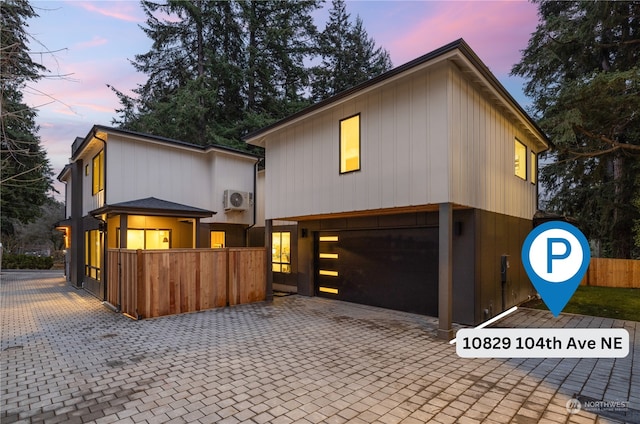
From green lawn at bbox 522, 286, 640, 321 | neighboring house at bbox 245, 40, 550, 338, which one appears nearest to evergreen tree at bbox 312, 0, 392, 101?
neighboring house at bbox 245, 40, 550, 338

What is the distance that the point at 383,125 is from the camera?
686 cm

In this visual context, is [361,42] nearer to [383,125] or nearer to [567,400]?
[383,125]

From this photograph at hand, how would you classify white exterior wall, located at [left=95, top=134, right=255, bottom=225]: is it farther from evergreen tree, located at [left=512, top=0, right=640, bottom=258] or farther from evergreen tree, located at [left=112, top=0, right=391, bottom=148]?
evergreen tree, located at [left=512, top=0, right=640, bottom=258]

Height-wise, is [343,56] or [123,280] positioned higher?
[343,56]

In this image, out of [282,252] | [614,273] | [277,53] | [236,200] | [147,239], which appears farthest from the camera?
[277,53]

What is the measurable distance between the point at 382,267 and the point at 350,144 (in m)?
3.21

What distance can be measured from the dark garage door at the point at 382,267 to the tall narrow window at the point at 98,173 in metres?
7.42

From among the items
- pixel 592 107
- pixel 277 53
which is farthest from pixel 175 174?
pixel 592 107

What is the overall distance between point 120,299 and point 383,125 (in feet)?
24.2

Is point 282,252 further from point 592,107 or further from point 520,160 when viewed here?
point 592,107

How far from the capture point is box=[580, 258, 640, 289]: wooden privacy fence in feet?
38.0

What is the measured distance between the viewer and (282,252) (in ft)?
39.2

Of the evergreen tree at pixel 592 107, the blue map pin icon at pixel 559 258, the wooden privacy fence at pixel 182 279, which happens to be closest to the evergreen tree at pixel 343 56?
the evergreen tree at pixel 592 107

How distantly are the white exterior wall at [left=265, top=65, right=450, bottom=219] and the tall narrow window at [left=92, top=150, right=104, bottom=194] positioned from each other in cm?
614
